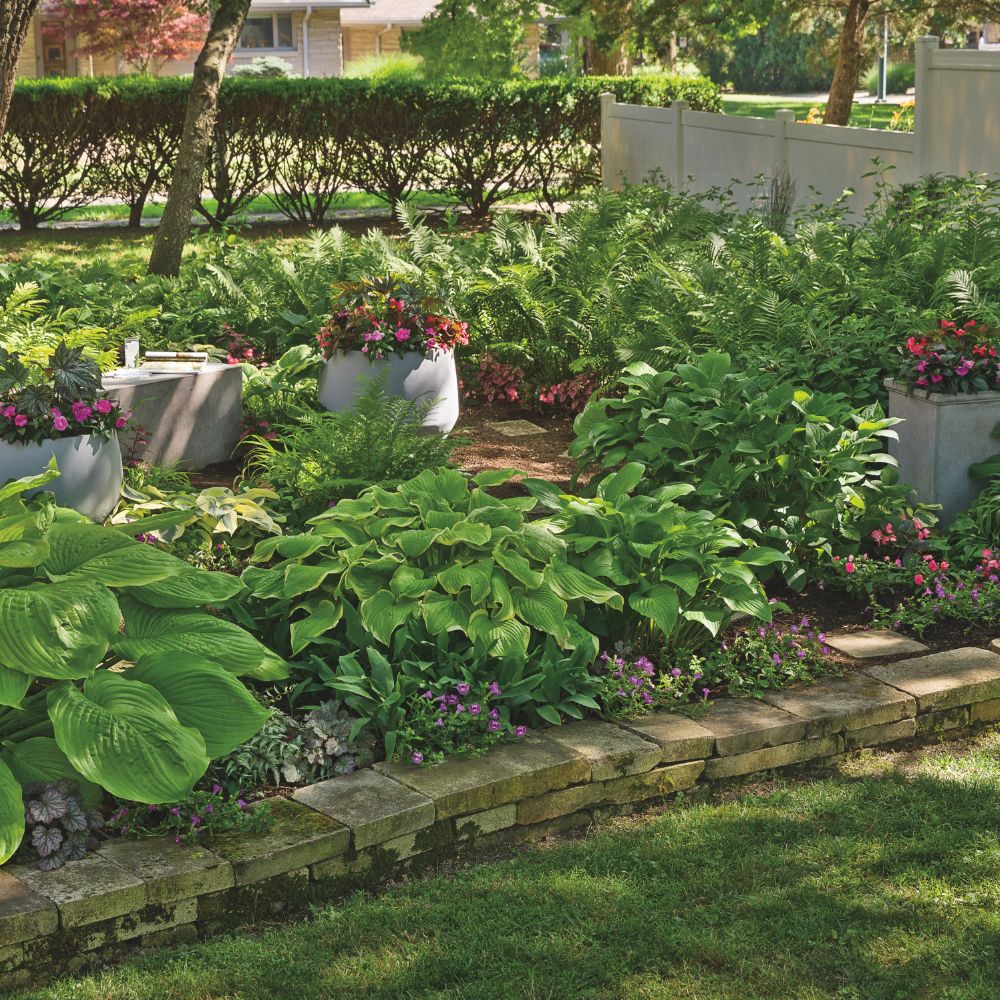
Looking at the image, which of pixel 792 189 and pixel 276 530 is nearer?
pixel 276 530

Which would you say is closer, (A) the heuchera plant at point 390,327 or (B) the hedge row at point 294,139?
(A) the heuchera plant at point 390,327

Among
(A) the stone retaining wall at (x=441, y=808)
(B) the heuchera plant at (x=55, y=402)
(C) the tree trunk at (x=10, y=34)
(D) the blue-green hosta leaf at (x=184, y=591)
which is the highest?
(C) the tree trunk at (x=10, y=34)

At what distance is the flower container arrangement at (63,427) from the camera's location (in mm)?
5133

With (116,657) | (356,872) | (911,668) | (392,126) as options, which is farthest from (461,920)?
(392,126)

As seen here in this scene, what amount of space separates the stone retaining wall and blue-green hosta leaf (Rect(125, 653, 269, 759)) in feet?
0.74

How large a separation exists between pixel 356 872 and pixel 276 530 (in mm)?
1975

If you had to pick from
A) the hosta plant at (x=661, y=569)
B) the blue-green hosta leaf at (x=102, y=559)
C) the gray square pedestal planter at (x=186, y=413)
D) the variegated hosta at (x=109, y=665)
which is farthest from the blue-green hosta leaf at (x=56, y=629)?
the gray square pedestal planter at (x=186, y=413)

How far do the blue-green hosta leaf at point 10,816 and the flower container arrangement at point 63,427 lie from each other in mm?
2212

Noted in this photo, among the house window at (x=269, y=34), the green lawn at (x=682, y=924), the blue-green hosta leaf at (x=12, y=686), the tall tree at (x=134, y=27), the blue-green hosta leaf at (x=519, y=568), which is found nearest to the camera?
the green lawn at (x=682, y=924)

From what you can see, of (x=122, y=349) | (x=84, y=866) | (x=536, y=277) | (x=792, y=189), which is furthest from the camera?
(x=792, y=189)

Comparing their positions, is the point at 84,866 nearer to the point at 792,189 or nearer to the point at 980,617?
the point at 980,617

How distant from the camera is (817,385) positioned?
5.88 m

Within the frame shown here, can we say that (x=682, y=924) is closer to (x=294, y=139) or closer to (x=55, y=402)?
(x=55, y=402)

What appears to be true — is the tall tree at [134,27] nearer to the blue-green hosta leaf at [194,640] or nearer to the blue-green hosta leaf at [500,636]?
the blue-green hosta leaf at [194,640]
